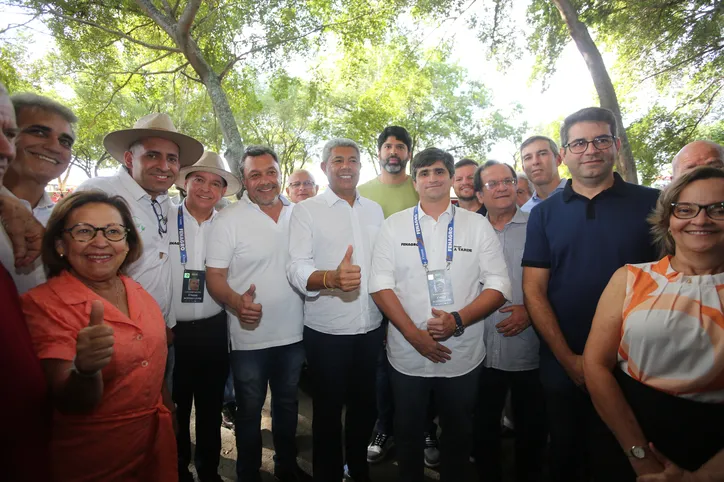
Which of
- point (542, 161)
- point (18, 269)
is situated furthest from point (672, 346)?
point (18, 269)

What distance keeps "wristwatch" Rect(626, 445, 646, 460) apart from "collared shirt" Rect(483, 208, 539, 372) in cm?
102

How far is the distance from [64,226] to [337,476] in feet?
8.33

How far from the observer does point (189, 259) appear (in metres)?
3.02

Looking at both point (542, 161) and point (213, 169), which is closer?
point (213, 169)

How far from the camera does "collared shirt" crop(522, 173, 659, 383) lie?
2.23 metres

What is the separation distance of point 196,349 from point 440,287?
6.73 ft

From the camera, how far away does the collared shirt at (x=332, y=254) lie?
277cm

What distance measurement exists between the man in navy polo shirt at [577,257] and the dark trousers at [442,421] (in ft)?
1.92

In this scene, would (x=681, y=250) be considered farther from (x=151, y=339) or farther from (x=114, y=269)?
(x=114, y=269)

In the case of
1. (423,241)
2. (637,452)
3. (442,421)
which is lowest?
(442,421)

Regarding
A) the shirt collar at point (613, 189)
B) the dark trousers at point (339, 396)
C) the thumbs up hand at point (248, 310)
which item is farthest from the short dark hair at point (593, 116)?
the thumbs up hand at point (248, 310)

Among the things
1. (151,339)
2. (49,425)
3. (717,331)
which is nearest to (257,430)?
(151,339)

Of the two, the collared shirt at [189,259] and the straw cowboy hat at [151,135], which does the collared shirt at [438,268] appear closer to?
the collared shirt at [189,259]

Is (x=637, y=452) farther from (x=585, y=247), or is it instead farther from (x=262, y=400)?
(x=262, y=400)
